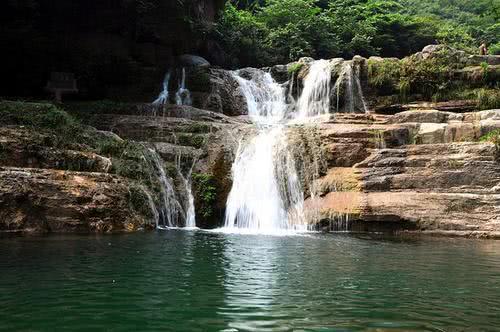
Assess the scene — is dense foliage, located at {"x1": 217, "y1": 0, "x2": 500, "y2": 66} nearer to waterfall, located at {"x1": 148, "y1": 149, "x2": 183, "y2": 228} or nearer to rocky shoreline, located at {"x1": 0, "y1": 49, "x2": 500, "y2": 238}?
rocky shoreline, located at {"x1": 0, "y1": 49, "x2": 500, "y2": 238}

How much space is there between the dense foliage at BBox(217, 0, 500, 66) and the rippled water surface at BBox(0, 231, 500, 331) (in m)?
24.3

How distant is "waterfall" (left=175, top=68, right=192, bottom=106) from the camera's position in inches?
974

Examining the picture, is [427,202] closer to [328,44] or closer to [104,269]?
[104,269]

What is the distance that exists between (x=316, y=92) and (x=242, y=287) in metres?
19.4

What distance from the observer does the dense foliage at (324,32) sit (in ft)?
109

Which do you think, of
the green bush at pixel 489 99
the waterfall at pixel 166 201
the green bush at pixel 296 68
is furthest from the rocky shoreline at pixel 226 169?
the green bush at pixel 296 68

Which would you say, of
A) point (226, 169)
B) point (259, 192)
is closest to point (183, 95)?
point (226, 169)

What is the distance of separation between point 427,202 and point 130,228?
8835 mm

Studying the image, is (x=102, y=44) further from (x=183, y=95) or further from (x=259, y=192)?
(x=259, y=192)

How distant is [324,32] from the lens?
36.2 metres

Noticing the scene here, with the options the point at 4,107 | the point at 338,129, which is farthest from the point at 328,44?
the point at 4,107

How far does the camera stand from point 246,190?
16.6 metres

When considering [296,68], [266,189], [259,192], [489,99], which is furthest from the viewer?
[296,68]

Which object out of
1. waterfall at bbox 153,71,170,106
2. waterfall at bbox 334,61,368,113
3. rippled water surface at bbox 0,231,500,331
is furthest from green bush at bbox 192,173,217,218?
waterfall at bbox 334,61,368,113
